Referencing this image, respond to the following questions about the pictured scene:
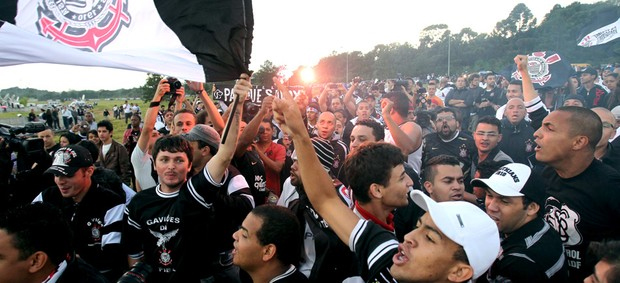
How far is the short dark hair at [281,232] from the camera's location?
8.70 ft

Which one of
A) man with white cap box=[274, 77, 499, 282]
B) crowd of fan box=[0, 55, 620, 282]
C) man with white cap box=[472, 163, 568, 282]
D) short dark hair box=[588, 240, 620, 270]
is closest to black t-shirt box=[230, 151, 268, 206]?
crowd of fan box=[0, 55, 620, 282]

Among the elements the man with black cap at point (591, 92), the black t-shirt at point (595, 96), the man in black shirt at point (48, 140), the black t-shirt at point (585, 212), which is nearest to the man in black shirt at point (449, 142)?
the black t-shirt at point (585, 212)

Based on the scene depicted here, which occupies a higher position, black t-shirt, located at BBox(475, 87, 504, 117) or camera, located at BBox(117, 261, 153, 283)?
black t-shirt, located at BBox(475, 87, 504, 117)

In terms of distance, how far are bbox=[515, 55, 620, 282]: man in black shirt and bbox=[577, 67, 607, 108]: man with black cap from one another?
24.3ft

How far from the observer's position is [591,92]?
34.4 ft

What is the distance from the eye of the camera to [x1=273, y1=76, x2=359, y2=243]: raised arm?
2.43m

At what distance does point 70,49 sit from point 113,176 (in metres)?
1.64

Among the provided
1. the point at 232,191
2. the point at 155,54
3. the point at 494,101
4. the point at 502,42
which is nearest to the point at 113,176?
the point at 232,191

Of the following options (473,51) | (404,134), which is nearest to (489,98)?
(404,134)

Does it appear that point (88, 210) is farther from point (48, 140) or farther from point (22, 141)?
point (48, 140)

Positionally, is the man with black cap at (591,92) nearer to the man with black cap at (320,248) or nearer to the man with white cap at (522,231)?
the man with white cap at (522,231)

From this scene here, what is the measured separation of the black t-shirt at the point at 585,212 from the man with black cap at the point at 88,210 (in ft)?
11.1

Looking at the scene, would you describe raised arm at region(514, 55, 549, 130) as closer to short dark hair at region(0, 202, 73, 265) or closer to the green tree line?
short dark hair at region(0, 202, 73, 265)

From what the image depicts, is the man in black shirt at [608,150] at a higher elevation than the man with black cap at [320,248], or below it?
higher
